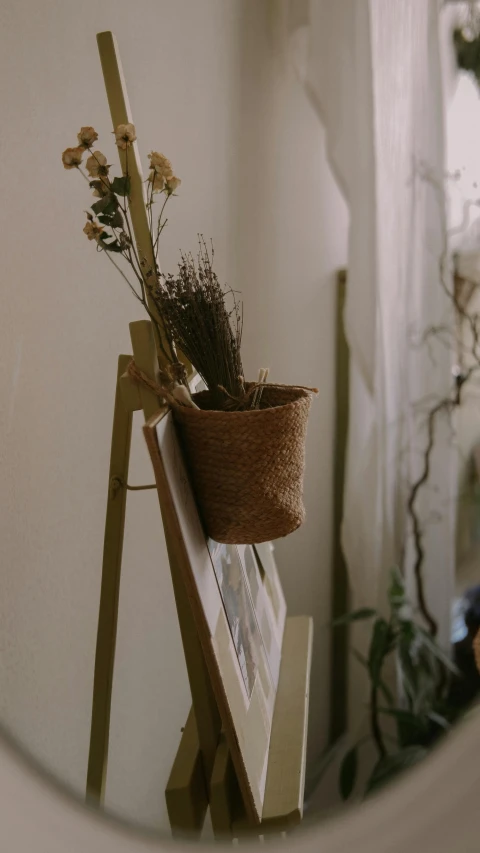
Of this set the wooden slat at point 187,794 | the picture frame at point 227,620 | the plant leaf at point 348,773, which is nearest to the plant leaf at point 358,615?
the plant leaf at point 348,773

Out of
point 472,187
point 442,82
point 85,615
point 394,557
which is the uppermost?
point 442,82

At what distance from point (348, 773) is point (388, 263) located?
1008mm

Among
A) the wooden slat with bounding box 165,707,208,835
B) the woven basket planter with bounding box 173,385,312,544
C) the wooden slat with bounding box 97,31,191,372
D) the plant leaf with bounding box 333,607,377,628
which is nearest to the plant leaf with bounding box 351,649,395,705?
the plant leaf with bounding box 333,607,377,628

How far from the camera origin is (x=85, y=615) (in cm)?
76

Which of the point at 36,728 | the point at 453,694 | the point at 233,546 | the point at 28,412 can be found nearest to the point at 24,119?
the point at 28,412

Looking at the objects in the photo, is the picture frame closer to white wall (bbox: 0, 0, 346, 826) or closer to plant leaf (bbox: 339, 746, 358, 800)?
white wall (bbox: 0, 0, 346, 826)

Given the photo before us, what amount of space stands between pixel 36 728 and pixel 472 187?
1.18 meters

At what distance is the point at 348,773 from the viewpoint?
1.30 m

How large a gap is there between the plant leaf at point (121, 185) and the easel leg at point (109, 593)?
15cm

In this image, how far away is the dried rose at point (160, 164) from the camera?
61cm

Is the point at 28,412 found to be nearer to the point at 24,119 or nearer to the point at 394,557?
the point at 24,119

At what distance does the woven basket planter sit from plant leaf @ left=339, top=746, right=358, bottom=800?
0.92m

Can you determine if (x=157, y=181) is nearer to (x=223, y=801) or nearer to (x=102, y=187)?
(x=102, y=187)

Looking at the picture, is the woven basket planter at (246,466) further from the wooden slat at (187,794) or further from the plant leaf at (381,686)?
the plant leaf at (381,686)
